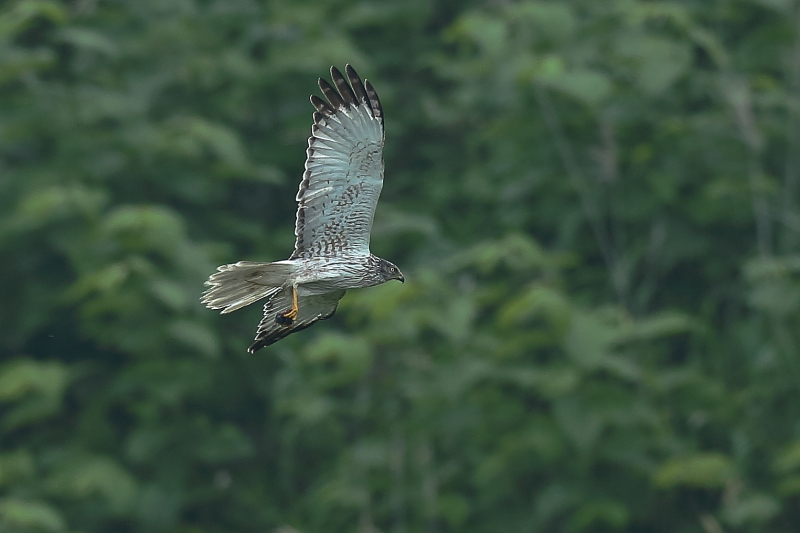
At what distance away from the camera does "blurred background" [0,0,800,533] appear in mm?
9062

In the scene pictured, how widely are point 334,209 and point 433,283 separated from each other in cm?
289

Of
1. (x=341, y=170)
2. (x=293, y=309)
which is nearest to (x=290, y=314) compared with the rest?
(x=293, y=309)

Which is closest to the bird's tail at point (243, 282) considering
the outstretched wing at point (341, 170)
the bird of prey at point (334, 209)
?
the bird of prey at point (334, 209)

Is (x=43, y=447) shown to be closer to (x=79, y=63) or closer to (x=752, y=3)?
(x=79, y=63)

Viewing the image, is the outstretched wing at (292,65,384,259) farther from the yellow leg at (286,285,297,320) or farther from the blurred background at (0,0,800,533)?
the blurred background at (0,0,800,533)

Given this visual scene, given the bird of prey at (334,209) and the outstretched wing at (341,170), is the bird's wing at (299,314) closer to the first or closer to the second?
the bird of prey at (334,209)

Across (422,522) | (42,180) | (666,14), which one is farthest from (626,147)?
(42,180)

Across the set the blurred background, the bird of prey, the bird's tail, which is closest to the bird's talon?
the bird of prey

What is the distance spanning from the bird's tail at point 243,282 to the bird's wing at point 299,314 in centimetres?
24

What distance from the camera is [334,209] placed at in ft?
19.5

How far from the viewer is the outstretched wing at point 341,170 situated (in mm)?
5859

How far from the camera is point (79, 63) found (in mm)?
11133

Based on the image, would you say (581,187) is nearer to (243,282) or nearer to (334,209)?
Result: (334,209)

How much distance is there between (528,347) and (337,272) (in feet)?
11.1
